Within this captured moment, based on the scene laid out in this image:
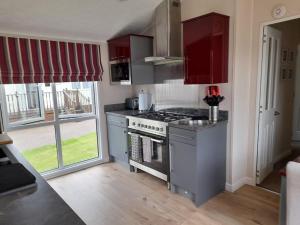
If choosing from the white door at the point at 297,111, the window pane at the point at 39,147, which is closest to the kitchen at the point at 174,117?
the window pane at the point at 39,147

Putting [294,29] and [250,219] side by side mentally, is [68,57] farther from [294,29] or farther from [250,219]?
[294,29]

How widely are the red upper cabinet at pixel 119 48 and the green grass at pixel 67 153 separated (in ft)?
4.88

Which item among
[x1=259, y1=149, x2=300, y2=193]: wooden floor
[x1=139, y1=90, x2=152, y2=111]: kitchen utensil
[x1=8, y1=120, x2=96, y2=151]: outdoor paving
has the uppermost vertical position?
[x1=139, y1=90, x2=152, y2=111]: kitchen utensil

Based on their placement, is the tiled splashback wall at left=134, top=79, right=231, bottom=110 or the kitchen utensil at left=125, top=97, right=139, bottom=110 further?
the kitchen utensil at left=125, top=97, right=139, bottom=110

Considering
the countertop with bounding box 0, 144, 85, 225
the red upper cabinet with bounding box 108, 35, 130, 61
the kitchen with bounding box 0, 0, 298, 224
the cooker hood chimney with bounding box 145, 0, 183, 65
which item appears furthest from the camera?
the red upper cabinet with bounding box 108, 35, 130, 61

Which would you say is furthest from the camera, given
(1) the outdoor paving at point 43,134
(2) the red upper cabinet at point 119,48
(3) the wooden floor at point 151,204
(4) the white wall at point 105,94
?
(4) the white wall at point 105,94

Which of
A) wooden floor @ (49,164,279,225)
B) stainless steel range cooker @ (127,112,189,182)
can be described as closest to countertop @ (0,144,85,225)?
wooden floor @ (49,164,279,225)

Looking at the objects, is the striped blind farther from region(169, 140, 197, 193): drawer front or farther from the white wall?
region(169, 140, 197, 193): drawer front

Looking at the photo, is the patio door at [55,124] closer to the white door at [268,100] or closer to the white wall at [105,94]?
the white wall at [105,94]

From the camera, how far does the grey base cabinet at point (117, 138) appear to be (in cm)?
354

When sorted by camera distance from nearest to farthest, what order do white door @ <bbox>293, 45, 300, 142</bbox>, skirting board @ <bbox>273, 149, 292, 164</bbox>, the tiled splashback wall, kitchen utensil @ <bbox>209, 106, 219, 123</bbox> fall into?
kitchen utensil @ <bbox>209, 106, 219, 123</bbox> < the tiled splashback wall < skirting board @ <bbox>273, 149, 292, 164</bbox> < white door @ <bbox>293, 45, 300, 142</bbox>

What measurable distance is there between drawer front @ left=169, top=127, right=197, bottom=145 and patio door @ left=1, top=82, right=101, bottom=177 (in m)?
1.74

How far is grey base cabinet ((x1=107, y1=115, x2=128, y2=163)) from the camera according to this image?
354 centimetres

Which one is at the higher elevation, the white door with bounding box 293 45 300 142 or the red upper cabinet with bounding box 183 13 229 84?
the red upper cabinet with bounding box 183 13 229 84
